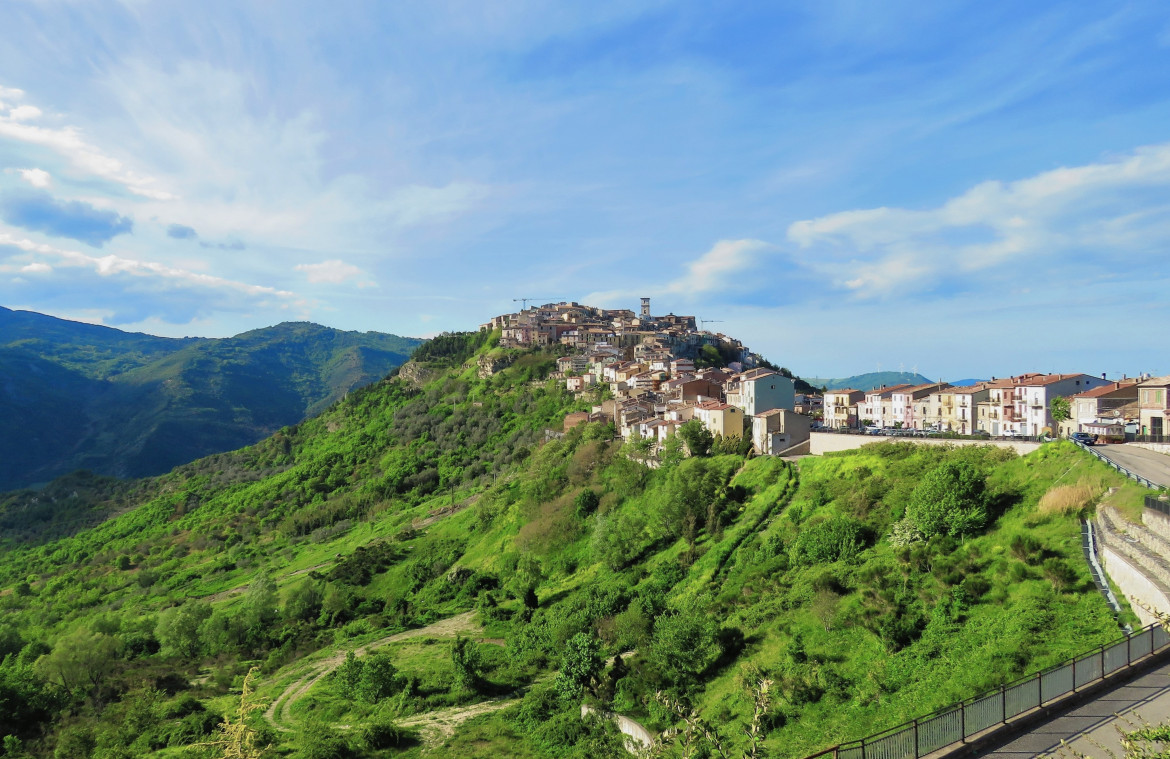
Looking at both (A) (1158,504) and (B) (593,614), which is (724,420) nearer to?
(B) (593,614)

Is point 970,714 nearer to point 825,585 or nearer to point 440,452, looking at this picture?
point 825,585

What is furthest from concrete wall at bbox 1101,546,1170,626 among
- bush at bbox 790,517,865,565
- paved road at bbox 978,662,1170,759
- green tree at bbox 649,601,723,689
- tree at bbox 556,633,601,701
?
tree at bbox 556,633,601,701

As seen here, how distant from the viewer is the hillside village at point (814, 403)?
2116 inches

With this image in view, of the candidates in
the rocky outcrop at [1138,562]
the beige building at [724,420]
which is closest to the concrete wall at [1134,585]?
the rocky outcrop at [1138,562]

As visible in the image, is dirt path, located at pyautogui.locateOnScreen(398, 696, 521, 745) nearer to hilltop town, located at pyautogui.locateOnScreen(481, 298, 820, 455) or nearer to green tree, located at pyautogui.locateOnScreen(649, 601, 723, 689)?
green tree, located at pyautogui.locateOnScreen(649, 601, 723, 689)

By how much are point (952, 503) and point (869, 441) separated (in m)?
18.0

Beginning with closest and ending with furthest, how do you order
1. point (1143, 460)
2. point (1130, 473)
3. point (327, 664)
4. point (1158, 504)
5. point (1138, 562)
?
point (1138, 562), point (1158, 504), point (1130, 473), point (1143, 460), point (327, 664)

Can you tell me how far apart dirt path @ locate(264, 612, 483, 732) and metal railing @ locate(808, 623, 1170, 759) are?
3455cm

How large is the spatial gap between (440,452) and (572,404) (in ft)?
86.5

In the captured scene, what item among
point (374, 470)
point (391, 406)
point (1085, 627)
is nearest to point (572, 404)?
point (374, 470)

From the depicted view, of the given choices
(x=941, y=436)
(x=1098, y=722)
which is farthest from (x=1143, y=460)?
(x=1098, y=722)

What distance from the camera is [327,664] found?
48.2 m

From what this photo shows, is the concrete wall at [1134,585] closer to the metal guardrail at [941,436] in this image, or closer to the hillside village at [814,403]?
the metal guardrail at [941,436]

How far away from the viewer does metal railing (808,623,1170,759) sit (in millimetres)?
12453
